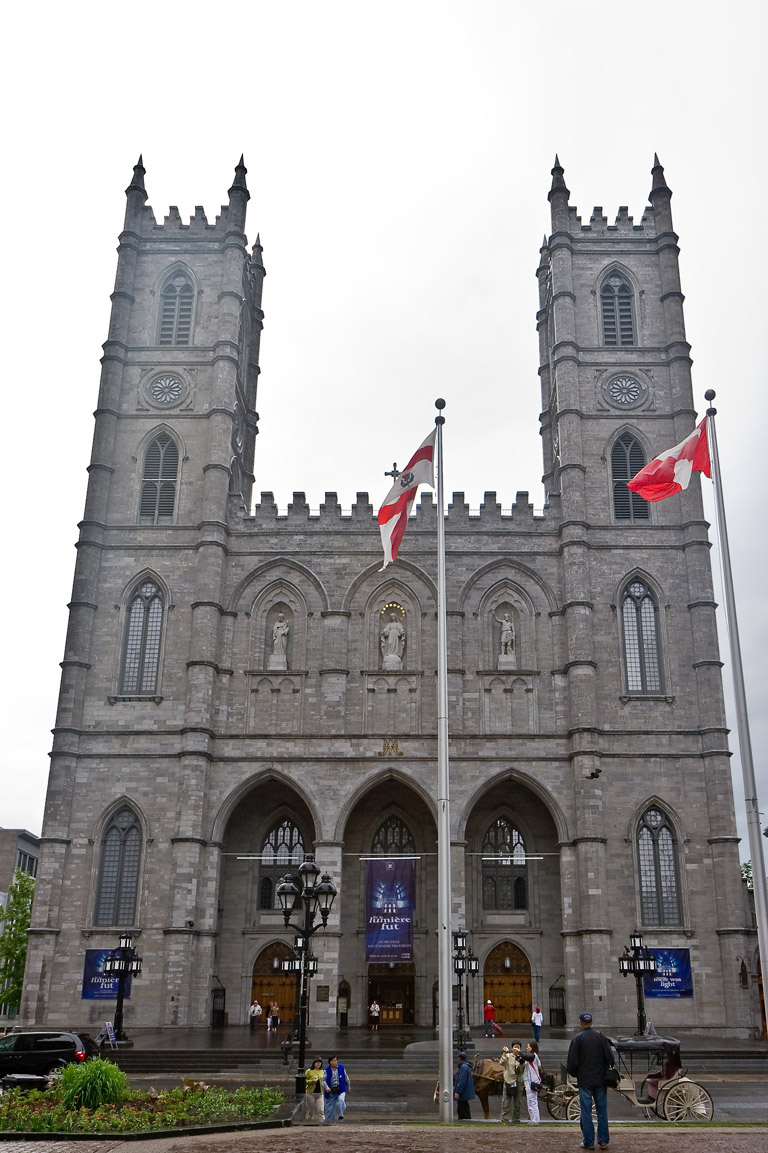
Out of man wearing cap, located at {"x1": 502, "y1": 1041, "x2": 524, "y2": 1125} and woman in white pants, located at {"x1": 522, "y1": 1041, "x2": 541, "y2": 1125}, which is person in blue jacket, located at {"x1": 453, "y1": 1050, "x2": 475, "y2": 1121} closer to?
man wearing cap, located at {"x1": 502, "y1": 1041, "x2": 524, "y2": 1125}

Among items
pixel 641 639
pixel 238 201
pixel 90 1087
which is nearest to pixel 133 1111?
pixel 90 1087

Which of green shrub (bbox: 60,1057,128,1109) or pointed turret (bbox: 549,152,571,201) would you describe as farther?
pointed turret (bbox: 549,152,571,201)

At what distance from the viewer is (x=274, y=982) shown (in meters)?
37.8

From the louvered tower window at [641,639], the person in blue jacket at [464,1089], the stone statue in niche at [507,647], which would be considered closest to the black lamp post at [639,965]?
the louvered tower window at [641,639]

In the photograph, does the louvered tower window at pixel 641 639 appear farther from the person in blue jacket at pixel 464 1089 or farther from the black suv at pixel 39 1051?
the black suv at pixel 39 1051

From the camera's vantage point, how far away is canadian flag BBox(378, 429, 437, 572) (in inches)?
885

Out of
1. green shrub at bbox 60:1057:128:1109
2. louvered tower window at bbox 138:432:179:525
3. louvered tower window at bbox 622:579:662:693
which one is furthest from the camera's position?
louvered tower window at bbox 138:432:179:525

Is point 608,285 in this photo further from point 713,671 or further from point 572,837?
point 572,837

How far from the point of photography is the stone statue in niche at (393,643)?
129 feet

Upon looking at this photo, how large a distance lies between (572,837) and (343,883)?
28.5ft

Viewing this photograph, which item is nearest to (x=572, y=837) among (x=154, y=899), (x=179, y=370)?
(x=154, y=899)

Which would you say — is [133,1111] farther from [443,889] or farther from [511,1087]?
[443,889]

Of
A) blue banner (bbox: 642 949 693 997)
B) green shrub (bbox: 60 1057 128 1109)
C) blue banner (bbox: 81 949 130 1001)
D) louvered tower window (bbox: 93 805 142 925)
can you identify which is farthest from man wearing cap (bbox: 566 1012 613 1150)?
louvered tower window (bbox: 93 805 142 925)

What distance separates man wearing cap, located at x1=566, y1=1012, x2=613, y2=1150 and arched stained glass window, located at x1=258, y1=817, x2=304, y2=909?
27.0 m
